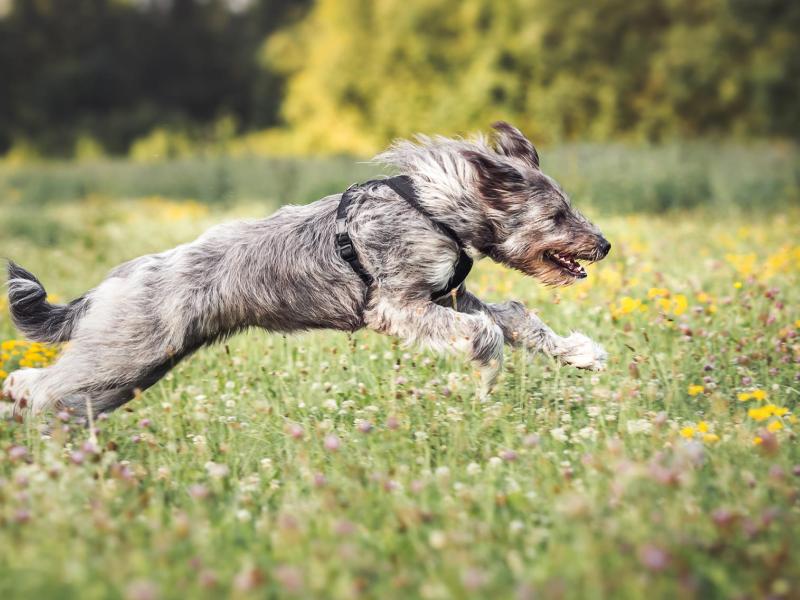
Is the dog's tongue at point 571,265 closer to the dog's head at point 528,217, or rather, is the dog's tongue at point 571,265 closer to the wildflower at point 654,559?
the dog's head at point 528,217

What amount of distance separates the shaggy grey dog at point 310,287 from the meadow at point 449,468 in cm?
25

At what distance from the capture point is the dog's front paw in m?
4.72

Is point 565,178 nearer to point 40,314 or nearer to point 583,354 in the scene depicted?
point 583,354

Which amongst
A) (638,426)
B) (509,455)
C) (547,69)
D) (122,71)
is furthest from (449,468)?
(122,71)

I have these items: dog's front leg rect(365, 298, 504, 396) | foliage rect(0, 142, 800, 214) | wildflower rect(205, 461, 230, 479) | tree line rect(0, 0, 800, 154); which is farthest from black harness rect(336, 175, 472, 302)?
tree line rect(0, 0, 800, 154)

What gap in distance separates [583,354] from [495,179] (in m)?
1.09

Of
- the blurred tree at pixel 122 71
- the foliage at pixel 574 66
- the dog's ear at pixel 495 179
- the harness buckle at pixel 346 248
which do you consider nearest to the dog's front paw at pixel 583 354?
the dog's ear at pixel 495 179

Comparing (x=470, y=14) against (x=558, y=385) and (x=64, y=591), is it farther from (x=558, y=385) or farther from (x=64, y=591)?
(x=64, y=591)

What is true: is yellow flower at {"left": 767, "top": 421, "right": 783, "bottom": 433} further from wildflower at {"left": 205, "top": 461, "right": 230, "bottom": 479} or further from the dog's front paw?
wildflower at {"left": 205, "top": 461, "right": 230, "bottom": 479}

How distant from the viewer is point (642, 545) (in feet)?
8.54

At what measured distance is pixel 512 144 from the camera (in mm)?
5000

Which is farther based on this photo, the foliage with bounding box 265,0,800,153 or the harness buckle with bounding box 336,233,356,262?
the foliage with bounding box 265,0,800,153

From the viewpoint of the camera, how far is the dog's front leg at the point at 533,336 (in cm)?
474

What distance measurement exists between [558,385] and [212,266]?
199 cm
